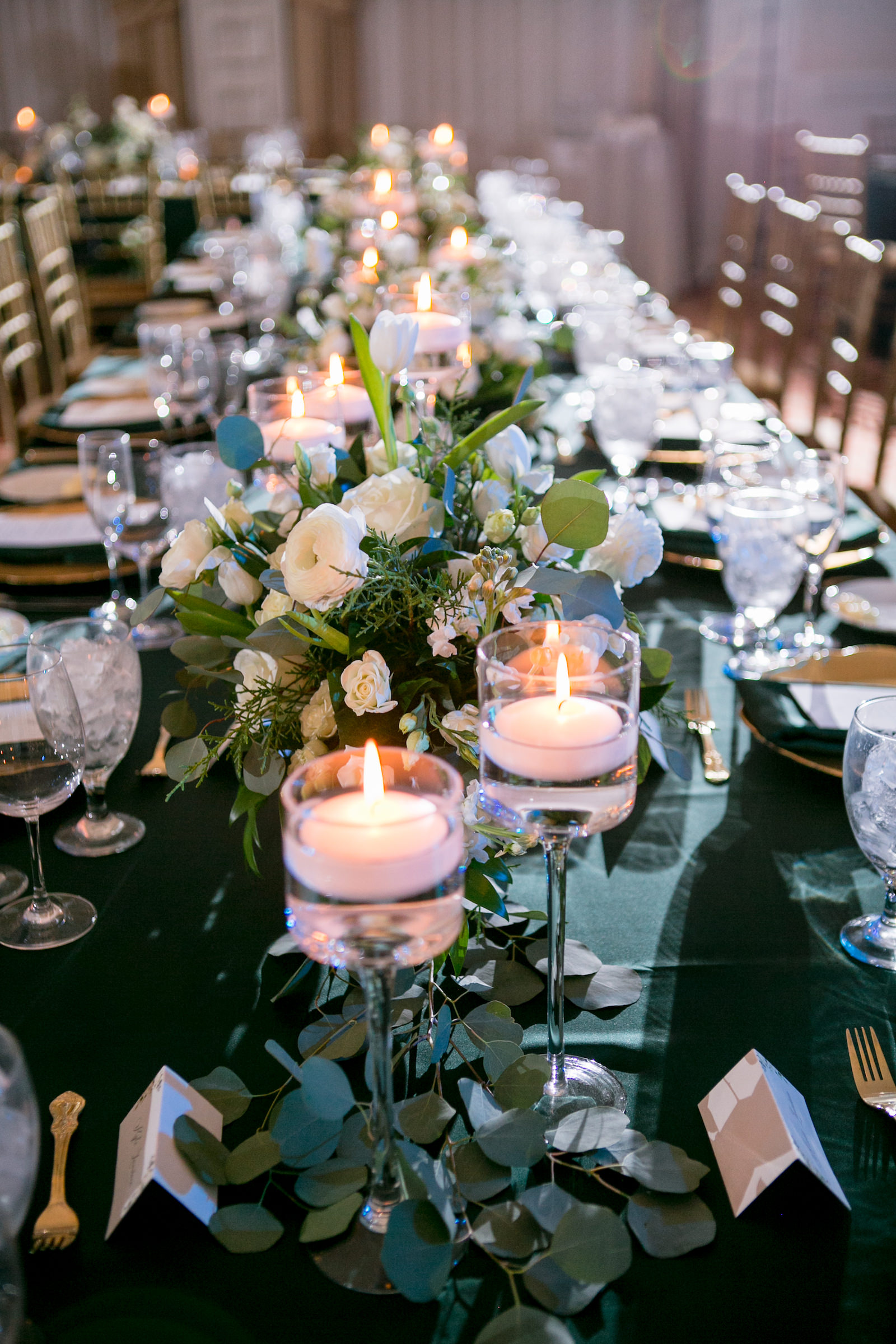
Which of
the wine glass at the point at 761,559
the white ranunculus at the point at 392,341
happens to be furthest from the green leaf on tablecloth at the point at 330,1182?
the wine glass at the point at 761,559

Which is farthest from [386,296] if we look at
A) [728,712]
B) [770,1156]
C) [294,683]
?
[770,1156]

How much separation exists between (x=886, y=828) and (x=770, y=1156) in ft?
1.04

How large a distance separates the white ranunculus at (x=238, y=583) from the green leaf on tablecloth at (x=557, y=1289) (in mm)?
551

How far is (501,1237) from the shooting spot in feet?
2.44

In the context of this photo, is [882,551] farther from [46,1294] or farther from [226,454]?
[46,1294]

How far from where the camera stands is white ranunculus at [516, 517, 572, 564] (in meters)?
0.95

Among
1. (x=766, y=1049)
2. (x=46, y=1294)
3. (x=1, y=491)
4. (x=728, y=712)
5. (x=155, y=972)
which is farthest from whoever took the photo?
(x=1, y=491)

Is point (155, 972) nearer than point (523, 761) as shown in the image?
No

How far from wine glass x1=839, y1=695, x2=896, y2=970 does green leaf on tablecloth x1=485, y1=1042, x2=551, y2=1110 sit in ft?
1.12

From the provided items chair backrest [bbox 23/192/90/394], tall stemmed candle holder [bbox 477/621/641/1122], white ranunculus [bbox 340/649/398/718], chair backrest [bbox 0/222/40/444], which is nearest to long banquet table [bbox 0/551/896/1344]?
tall stemmed candle holder [bbox 477/621/641/1122]

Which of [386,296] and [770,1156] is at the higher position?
[386,296]

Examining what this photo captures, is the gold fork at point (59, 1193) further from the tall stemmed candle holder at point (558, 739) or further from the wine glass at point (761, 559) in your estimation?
the wine glass at point (761, 559)

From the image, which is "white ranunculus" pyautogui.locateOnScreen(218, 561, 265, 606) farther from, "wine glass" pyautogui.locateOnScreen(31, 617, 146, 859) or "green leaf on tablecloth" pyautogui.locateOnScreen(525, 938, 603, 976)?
"green leaf on tablecloth" pyautogui.locateOnScreen(525, 938, 603, 976)

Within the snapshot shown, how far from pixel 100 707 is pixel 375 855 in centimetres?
65
